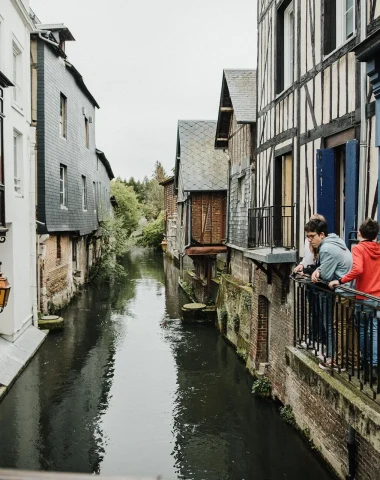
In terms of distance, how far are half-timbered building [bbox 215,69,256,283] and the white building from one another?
5.88 metres

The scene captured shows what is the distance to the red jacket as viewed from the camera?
5195 mm

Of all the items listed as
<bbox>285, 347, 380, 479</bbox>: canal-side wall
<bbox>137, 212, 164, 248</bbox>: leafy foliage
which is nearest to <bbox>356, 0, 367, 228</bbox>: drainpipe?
<bbox>285, 347, 380, 479</bbox>: canal-side wall

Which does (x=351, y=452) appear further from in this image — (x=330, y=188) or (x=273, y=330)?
(x=273, y=330)

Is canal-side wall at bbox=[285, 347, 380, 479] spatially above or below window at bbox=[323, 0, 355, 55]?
below

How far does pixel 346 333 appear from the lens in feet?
17.5

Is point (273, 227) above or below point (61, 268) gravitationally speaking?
above

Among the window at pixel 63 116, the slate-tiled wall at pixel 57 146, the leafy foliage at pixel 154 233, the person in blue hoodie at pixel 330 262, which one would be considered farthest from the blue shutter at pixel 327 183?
the leafy foliage at pixel 154 233

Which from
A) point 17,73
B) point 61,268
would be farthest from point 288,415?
point 61,268

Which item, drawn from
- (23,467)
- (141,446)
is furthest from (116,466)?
(23,467)

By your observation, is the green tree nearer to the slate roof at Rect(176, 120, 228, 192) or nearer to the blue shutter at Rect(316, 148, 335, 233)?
the slate roof at Rect(176, 120, 228, 192)

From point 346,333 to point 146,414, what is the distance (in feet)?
19.5

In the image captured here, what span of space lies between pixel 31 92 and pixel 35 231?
456 centimetres

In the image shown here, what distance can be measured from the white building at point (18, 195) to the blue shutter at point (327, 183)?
682 centimetres

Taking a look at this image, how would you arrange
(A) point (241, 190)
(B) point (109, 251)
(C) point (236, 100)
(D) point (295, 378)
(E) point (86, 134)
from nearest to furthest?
(D) point (295, 378) → (C) point (236, 100) → (A) point (241, 190) → (E) point (86, 134) → (B) point (109, 251)
